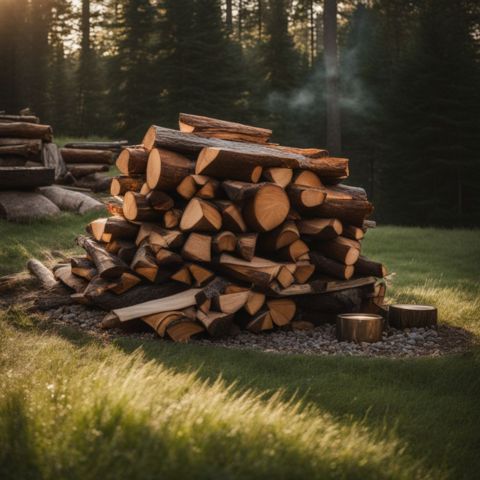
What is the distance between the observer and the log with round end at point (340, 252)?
19.9 ft

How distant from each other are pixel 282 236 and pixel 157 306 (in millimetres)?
1484

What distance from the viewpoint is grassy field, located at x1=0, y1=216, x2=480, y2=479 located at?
2506 millimetres

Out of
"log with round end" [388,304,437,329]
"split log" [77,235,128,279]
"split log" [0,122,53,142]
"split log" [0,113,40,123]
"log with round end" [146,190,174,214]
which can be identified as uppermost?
"split log" [0,113,40,123]

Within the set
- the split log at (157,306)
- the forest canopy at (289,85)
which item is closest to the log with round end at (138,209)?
the split log at (157,306)

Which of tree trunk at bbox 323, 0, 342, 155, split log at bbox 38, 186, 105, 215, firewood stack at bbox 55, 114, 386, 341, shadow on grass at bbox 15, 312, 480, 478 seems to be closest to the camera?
shadow on grass at bbox 15, 312, 480, 478

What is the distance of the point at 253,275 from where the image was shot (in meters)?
5.54

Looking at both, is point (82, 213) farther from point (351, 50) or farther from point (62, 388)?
point (351, 50)

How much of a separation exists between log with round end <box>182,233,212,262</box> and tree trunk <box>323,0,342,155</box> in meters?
15.9

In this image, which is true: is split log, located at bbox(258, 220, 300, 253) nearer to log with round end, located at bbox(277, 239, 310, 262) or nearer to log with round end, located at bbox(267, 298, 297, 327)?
log with round end, located at bbox(277, 239, 310, 262)

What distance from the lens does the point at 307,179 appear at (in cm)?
629

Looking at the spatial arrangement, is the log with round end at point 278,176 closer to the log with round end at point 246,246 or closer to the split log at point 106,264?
the log with round end at point 246,246

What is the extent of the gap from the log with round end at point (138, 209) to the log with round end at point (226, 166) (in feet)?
2.44


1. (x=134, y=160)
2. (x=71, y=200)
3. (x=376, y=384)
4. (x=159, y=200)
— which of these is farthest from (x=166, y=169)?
(x=71, y=200)

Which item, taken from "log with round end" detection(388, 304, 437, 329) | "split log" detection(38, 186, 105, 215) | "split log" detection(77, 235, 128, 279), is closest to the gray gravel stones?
"log with round end" detection(388, 304, 437, 329)
